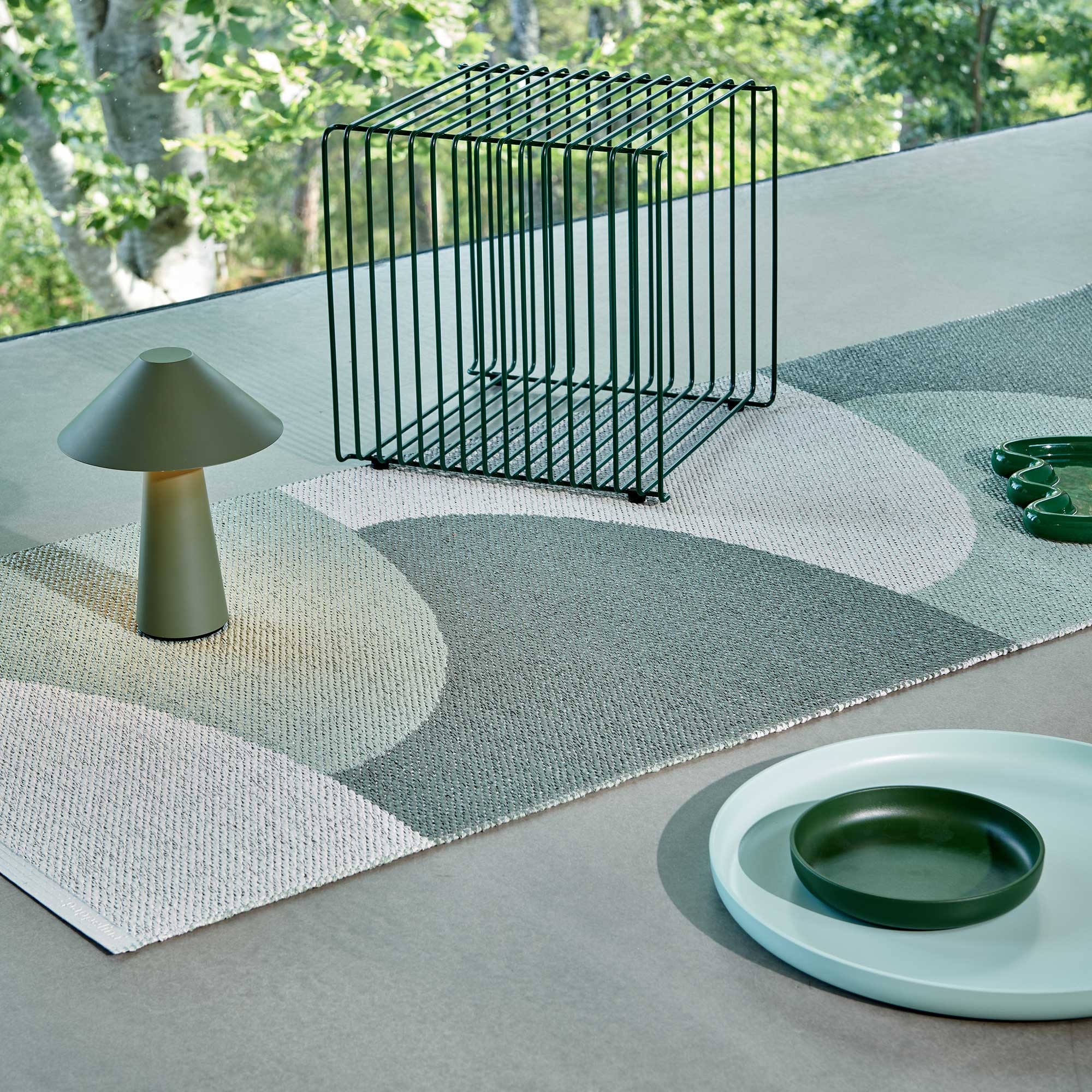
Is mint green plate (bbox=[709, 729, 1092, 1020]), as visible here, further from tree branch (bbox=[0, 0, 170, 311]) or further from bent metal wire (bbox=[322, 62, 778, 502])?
tree branch (bbox=[0, 0, 170, 311])

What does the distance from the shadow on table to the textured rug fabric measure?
0.09m

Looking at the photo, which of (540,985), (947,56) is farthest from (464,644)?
(947,56)

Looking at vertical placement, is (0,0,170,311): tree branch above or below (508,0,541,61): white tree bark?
below

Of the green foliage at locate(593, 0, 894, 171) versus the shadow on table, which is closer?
the shadow on table

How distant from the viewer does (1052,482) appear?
2.57 metres

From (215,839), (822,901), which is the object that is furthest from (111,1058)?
(822,901)

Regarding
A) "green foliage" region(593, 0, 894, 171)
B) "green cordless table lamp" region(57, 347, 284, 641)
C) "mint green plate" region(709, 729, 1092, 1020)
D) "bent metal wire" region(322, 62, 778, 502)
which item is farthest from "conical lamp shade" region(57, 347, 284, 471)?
"green foliage" region(593, 0, 894, 171)

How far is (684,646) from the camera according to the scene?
2.12 m

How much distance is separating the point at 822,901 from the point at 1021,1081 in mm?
239

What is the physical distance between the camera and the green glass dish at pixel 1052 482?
7.88 ft

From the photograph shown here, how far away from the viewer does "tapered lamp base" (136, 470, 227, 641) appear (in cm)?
213

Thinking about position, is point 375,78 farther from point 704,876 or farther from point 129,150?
point 704,876

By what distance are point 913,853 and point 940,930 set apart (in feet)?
0.42

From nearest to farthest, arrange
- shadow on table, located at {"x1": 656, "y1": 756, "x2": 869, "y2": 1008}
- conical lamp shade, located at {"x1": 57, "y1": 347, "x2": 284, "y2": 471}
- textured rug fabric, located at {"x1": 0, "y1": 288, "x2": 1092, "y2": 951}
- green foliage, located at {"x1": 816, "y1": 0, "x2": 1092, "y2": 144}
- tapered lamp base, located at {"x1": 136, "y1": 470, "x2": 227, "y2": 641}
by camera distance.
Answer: shadow on table, located at {"x1": 656, "y1": 756, "x2": 869, "y2": 1008} < textured rug fabric, located at {"x1": 0, "y1": 288, "x2": 1092, "y2": 951} < conical lamp shade, located at {"x1": 57, "y1": 347, "x2": 284, "y2": 471} < tapered lamp base, located at {"x1": 136, "y1": 470, "x2": 227, "y2": 641} < green foliage, located at {"x1": 816, "y1": 0, "x2": 1092, "y2": 144}
